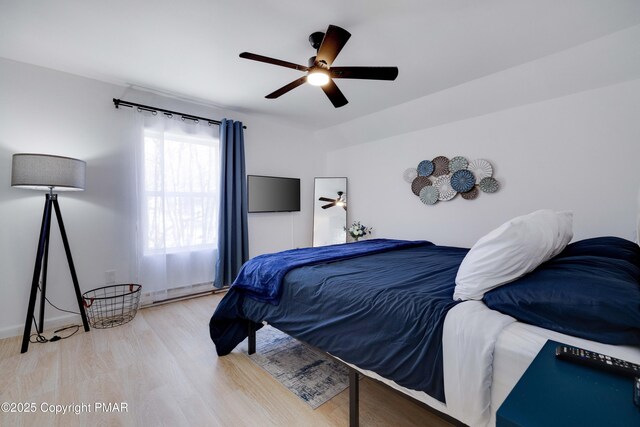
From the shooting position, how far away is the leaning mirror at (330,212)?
4.67m

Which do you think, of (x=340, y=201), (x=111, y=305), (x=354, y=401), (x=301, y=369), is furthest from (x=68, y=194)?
(x=340, y=201)

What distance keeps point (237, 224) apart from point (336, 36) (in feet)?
8.67

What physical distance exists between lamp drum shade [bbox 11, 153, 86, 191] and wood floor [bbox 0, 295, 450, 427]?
4.44 ft

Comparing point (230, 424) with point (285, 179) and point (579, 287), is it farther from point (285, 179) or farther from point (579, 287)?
point (285, 179)

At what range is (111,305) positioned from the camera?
113 inches

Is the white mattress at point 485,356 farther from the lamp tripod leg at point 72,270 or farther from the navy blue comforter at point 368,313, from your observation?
the lamp tripod leg at point 72,270

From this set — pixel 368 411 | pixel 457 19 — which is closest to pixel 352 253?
pixel 368 411

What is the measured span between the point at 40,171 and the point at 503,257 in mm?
3293

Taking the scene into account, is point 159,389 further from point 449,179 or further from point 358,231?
point 449,179

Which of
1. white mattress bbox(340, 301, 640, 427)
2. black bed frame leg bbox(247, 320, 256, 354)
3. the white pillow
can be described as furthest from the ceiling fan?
black bed frame leg bbox(247, 320, 256, 354)

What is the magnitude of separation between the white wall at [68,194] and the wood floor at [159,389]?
563 millimetres

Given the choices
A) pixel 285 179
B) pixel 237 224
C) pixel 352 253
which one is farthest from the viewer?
pixel 285 179

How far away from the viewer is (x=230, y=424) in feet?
4.89

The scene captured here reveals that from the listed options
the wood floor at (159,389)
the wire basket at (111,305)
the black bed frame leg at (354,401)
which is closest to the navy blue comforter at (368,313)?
the black bed frame leg at (354,401)
